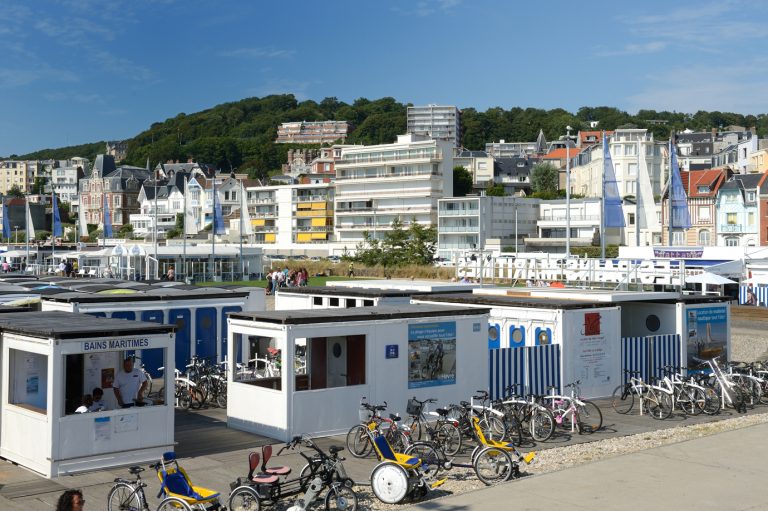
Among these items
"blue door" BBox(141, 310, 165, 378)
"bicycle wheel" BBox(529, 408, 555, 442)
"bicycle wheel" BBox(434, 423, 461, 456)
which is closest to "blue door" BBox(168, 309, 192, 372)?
"blue door" BBox(141, 310, 165, 378)

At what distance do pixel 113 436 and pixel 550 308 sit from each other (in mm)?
10253

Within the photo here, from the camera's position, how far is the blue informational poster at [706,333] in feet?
73.9

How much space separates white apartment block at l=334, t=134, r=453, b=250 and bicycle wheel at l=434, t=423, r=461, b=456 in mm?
89809

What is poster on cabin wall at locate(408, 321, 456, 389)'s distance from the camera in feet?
55.6

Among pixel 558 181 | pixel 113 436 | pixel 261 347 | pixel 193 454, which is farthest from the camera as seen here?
pixel 558 181

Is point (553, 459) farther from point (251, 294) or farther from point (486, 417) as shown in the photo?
point (251, 294)

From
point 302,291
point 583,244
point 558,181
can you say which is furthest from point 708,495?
point 558,181

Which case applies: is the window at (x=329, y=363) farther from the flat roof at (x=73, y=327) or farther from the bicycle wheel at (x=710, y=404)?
the bicycle wheel at (x=710, y=404)

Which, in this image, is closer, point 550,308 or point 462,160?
point 550,308

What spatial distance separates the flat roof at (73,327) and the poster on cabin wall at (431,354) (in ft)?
15.7

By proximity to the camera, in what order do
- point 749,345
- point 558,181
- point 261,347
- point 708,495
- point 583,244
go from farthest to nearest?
point 558,181, point 583,244, point 749,345, point 261,347, point 708,495

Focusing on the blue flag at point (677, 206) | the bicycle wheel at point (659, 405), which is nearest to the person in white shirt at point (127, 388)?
the bicycle wheel at point (659, 405)

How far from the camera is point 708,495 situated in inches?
478

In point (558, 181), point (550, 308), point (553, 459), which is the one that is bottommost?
point (553, 459)
